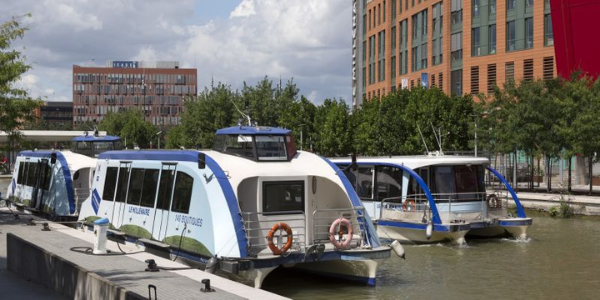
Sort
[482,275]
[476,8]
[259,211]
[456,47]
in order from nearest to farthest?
1. [259,211]
2. [482,275]
3. [476,8]
4. [456,47]

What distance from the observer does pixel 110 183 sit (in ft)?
73.1

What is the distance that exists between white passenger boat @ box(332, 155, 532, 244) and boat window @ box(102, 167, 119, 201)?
30.7 feet


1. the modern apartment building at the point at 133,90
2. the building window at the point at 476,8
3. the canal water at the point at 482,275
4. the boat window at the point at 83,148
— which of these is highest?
the modern apartment building at the point at 133,90

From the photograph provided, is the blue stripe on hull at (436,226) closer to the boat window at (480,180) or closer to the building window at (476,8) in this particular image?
the boat window at (480,180)

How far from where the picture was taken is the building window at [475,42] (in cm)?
6544

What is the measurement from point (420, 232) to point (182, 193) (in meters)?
10.6

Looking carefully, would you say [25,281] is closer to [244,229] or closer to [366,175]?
[244,229]

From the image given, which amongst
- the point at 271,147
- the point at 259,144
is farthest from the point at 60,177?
the point at 271,147

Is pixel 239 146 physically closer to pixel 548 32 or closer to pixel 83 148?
pixel 83 148

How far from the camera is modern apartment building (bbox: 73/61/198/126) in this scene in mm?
189375

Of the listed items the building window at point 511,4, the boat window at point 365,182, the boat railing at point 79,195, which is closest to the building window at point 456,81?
the building window at point 511,4

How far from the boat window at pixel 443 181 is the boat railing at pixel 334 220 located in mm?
9282

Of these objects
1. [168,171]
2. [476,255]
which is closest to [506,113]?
[476,255]

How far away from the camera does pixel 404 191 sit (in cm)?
2720
